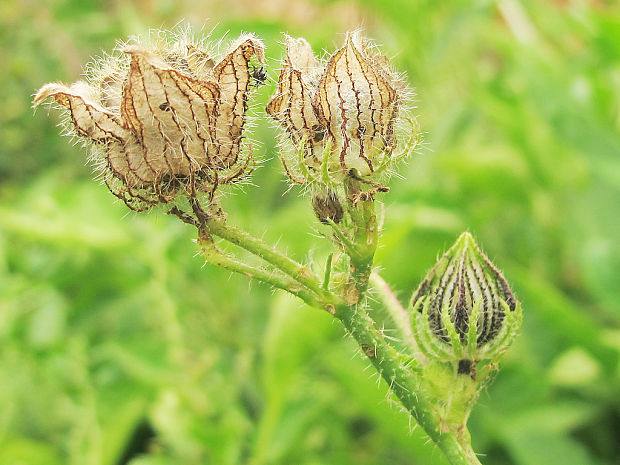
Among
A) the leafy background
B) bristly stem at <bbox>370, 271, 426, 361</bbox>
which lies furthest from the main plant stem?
the leafy background

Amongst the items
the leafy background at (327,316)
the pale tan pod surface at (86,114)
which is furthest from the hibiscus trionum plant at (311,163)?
the leafy background at (327,316)

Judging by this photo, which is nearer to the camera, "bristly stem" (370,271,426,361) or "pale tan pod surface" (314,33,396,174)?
"pale tan pod surface" (314,33,396,174)

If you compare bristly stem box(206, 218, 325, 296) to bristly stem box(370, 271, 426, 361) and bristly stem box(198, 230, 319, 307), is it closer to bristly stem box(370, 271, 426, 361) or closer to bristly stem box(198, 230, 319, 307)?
bristly stem box(198, 230, 319, 307)

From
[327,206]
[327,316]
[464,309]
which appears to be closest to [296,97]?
[327,206]

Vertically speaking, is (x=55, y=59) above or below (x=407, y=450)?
above

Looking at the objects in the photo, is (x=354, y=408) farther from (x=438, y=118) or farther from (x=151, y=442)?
(x=438, y=118)

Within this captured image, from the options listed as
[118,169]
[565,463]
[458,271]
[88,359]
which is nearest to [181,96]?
[118,169]

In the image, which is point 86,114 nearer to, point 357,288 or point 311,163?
point 311,163
